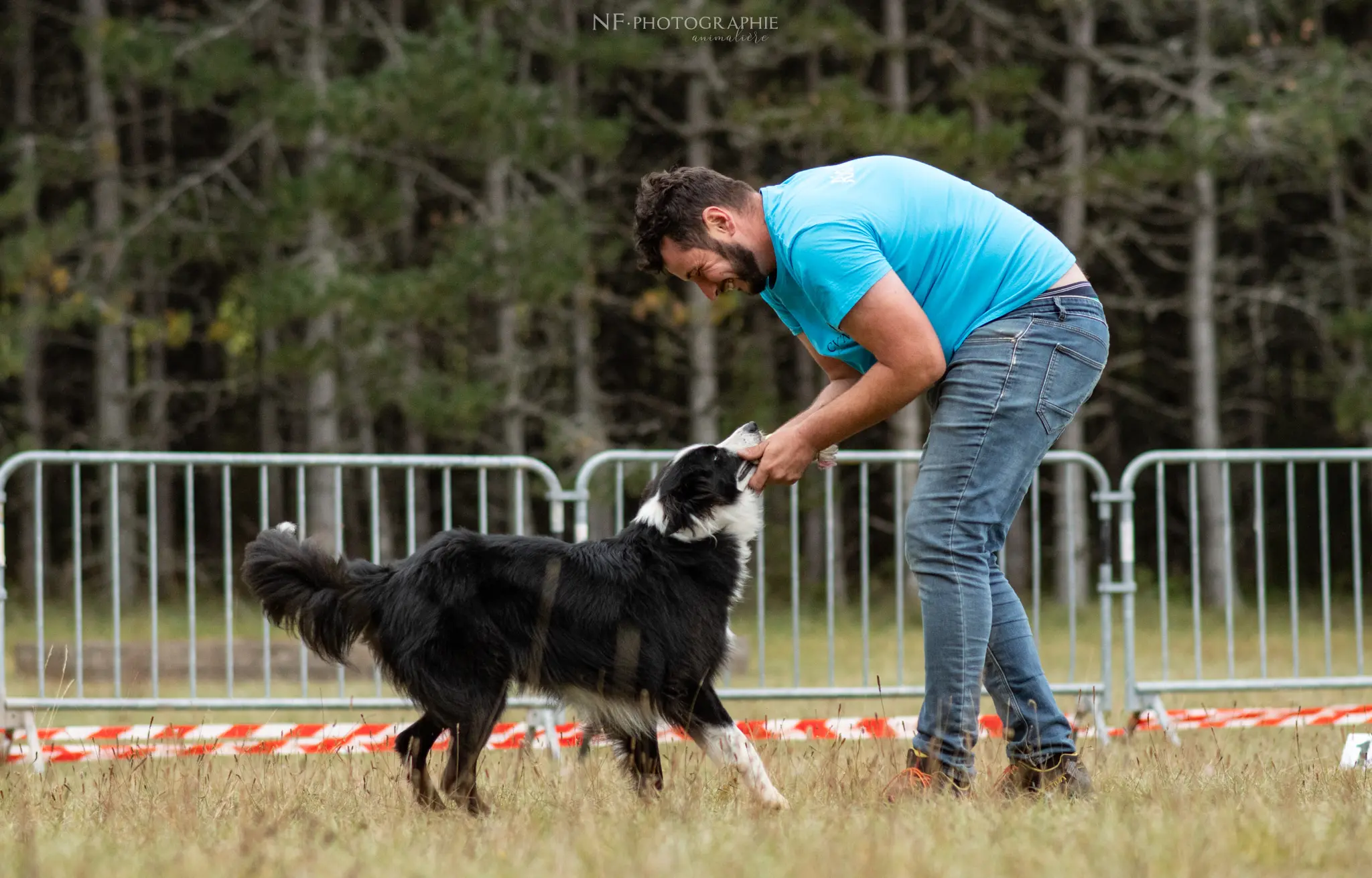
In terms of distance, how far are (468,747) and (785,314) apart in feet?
4.82

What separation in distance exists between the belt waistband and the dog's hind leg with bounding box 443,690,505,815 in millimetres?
1837

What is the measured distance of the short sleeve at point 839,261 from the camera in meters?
3.45

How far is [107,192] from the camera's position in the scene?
15.1 metres

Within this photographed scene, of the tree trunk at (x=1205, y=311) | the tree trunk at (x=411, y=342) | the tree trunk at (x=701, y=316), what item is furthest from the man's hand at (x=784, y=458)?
the tree trunk at (x=1205, y=311)

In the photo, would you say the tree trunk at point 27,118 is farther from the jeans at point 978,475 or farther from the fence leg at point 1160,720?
the jeans at point 978,475

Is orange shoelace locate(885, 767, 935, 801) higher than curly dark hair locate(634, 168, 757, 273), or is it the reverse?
curly dark hair locate(634, 168, 757, 273)

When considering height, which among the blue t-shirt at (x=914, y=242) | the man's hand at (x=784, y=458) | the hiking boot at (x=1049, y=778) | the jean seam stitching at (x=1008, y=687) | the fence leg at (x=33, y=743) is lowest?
the fence leg at (x=33, y=743)

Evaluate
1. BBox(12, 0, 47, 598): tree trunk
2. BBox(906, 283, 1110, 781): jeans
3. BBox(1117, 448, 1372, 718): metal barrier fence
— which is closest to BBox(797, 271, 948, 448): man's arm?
BBox(906, 283, 1110, 781): jeans

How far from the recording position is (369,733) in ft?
17.7

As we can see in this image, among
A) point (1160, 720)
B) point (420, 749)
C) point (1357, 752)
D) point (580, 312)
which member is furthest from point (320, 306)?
point (1357, 752)

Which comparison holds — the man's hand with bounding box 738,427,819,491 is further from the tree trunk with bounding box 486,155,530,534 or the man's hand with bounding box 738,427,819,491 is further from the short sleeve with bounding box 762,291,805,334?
the tree trunk with bounding box 486,155,530,534

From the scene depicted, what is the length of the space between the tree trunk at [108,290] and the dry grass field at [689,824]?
10.1 meters

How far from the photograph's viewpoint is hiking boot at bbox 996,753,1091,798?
12.0 feet

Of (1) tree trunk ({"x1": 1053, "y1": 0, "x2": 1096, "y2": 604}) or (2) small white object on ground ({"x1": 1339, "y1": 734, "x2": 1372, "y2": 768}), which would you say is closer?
(2) small white object on ground ({"x1": 1339, "y1": 734, "x2": 1372, "y2": 768})
